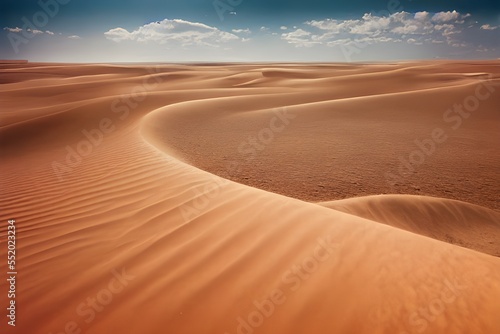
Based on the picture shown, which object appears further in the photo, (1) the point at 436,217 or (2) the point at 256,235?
(1) the point at 436,217

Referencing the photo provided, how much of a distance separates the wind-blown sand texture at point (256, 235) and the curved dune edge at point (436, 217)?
0.09 feet

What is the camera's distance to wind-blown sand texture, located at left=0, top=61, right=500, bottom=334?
1.75 metres

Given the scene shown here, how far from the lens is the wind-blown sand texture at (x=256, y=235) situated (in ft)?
5.74

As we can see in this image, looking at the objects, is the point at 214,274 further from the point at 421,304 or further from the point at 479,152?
the point at 479,152

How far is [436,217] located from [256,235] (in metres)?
3.72

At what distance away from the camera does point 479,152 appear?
7.51m

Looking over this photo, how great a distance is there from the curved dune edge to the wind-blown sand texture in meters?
0.03

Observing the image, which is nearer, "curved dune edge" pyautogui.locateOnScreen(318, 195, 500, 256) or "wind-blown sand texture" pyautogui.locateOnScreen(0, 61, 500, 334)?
"wind-blown sand texture" pyautogui.locateOnScreen(0, 61, 500, 334)

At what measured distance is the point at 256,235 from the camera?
255 cm

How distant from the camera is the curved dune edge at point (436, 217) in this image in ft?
13.9

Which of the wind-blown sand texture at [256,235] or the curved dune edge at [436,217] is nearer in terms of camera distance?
the wind-blown sand texture at [256,235]

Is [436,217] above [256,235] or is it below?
below

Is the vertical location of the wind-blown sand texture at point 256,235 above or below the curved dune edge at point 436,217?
above

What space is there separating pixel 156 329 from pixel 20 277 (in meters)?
1.44
